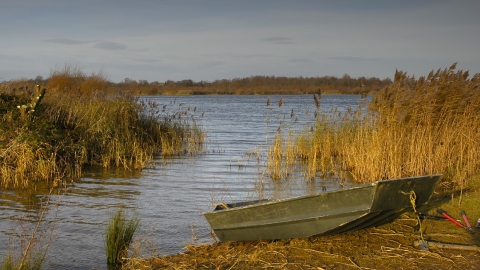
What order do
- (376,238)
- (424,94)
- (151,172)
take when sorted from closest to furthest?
(376,238) < (424,94) < (151,172)

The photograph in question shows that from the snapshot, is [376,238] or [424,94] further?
[424,94]

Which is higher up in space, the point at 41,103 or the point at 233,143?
the point at 41,103

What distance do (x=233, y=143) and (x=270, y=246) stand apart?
1549 cm

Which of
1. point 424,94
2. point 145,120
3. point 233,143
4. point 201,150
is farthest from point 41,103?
point 424,94

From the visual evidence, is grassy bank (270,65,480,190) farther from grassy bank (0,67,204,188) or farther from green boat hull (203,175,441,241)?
grassy bank (0,67,204,188)

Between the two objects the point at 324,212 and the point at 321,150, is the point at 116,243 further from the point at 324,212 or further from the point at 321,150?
the point at 321,150

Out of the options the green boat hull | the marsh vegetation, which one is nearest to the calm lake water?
the marsh vegetation

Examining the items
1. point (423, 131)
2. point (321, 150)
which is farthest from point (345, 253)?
point (321, 150)

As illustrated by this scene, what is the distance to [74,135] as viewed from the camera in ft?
51.6

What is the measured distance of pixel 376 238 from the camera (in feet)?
23.6

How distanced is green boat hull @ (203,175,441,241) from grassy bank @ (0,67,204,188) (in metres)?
6.96

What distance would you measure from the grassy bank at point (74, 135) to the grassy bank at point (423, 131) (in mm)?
6896

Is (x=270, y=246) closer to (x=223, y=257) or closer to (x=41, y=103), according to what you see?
(x=223, y=257)

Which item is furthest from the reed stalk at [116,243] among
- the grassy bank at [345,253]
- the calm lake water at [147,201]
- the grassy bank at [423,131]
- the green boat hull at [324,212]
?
the grassy bank at [423,131]
